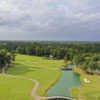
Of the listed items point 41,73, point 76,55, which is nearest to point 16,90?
point 41,73

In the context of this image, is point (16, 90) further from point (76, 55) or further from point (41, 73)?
point (76, 55)

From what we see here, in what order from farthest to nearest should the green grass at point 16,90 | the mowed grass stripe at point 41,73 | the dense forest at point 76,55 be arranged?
the dense forest at point 76,55 < the mowed grass stripe at point 41,73 < the green grass at point 16,90

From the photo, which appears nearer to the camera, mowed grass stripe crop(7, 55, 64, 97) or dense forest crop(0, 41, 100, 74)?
mowed grass stripe crop(7, 55, 64, 97)

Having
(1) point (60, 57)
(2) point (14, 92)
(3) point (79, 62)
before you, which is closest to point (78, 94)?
(2) point (14, 92)

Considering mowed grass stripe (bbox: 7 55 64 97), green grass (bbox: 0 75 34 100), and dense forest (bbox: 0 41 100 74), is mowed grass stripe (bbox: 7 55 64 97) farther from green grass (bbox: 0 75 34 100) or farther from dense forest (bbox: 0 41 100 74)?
dense forest (bbox: 0 41 100 74)

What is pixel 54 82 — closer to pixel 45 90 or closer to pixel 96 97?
pixel 45 90

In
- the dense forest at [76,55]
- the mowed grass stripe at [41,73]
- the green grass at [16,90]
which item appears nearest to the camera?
the green grass at [16,90]

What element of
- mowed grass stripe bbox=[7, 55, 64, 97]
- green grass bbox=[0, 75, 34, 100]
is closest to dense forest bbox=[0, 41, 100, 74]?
mowed grass stripe bbox=[7, 55, 64, 97]

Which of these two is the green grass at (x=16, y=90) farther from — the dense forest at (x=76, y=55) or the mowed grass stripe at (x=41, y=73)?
the dense forest at (x=76, y=55)

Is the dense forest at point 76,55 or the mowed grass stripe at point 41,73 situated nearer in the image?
the mowed grass stripe at point 41,73

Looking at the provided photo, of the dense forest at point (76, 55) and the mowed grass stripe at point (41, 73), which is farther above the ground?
the dense forest at point (76, 55)

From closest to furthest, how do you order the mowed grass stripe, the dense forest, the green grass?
the green grass < the mowed grass stripe < the dense forest

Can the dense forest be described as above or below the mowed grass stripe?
above

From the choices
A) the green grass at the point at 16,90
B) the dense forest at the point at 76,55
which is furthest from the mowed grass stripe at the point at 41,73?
the dense forest at the point at 76,55
